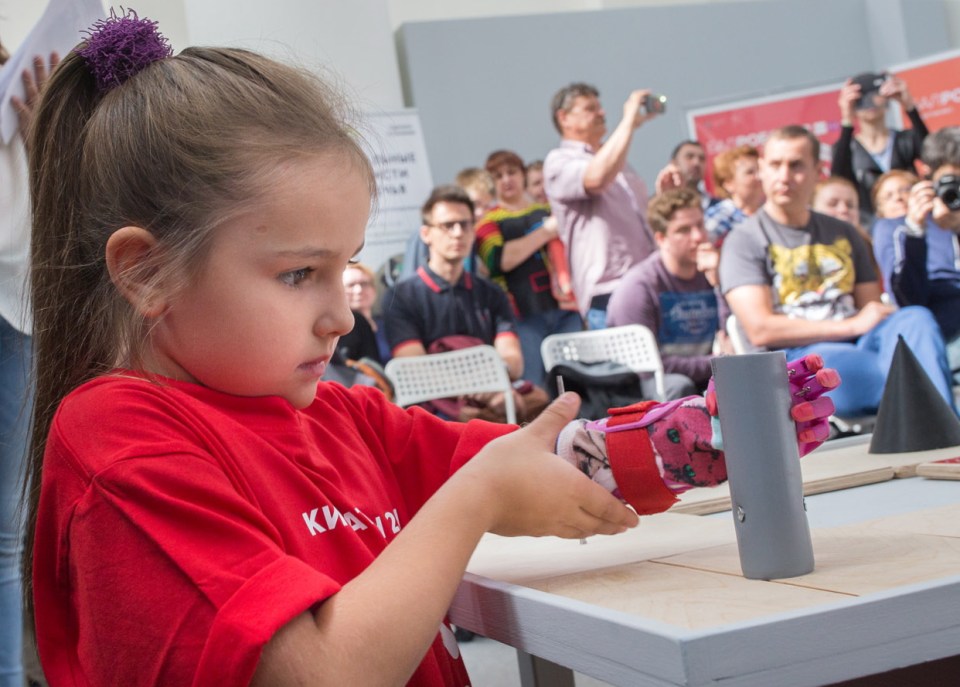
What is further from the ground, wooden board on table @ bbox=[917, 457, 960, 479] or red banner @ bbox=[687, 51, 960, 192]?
red banner @ bbox=[687, 51, 960, 192]

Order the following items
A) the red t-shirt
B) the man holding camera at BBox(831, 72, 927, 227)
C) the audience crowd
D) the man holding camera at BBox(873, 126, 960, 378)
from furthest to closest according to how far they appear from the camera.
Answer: the man holding camera at BBox(831, 72, 927, 227), the man holding camera at BBox(873, 126, 960, 378), the audience crowd, the red t-shirt

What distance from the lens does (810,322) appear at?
160 inches

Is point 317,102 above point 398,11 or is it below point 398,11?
below

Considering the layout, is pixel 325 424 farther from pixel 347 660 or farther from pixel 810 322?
pixel 810 322

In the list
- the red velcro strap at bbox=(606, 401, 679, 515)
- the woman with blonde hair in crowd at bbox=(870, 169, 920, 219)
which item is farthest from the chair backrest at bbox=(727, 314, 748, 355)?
the red velcro strap at bbox=(606, 401, 679, 515)

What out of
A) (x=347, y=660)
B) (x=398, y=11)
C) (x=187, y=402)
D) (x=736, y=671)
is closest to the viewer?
(x=736, y=671)

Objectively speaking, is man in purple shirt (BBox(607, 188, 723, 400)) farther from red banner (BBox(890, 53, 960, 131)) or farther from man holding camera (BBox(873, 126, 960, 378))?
red banner (BBox(890, 53, 960, 131))

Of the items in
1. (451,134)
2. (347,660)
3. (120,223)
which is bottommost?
(347,660)

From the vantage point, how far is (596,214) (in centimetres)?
498

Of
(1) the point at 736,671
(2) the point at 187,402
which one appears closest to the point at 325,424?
(2) the point at 187,402

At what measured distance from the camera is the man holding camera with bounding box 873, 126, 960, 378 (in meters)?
4.46

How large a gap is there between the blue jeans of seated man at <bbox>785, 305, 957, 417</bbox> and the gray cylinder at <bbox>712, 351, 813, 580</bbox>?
3.27 metres

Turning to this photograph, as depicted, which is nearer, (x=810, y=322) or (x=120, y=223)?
(x=120, y=223)

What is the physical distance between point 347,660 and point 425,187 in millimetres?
4718
